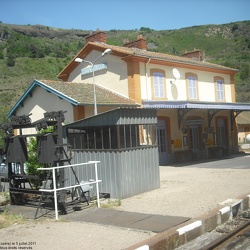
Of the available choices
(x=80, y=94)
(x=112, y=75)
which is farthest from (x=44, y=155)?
(x=112, y=75)

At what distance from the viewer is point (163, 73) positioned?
20.1m

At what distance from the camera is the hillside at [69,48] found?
2114 inches

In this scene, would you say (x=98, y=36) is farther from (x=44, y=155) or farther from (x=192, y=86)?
(x=44, y=155)

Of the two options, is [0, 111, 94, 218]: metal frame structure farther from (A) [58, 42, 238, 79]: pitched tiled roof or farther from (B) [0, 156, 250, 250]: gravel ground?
(A) [58, 42, 238, 79]: pitched tiled roof

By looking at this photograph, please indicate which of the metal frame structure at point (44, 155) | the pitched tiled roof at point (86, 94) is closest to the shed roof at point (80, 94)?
the pitched tiled roof at point (86, 94)

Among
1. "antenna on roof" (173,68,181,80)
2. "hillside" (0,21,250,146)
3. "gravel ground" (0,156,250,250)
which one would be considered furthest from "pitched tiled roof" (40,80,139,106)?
"hillside" (0,21,250,146)

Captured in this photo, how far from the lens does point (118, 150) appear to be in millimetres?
9758

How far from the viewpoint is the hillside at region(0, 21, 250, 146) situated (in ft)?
176

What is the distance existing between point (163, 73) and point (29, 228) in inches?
572

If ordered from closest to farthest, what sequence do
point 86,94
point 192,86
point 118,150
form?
point 118,150, point 86,94, point 192,86

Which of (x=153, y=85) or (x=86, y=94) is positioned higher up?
(x=153, y=85)

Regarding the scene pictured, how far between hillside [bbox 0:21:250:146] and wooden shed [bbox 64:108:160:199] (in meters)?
23.8

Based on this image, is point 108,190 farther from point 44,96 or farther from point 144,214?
point 44,96

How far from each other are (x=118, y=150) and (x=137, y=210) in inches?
77.4
